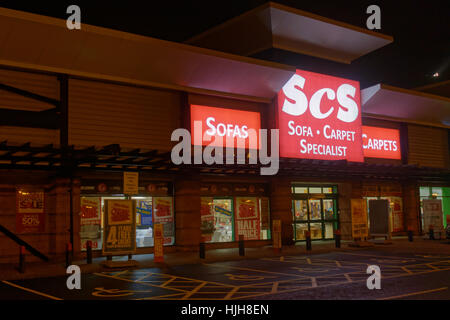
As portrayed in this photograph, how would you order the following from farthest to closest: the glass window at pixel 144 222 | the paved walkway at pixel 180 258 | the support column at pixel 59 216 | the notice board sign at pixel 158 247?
1. the glass window at pixel 144 222
2. the support column at pixel 59 216
3. the notice board sign at pixel 158 247
4. the paved walkway at pixel 180 258

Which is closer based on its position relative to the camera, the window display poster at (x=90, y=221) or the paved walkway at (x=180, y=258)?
the paved walkway at (x=180, y=258)

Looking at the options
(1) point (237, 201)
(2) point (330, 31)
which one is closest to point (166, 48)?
(1) point (237, 201)

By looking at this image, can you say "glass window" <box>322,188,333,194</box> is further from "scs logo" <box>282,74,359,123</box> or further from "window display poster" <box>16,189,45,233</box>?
"window display poster" <box>16,189,45,233</box>

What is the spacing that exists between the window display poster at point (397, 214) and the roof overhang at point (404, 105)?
5.34 meters

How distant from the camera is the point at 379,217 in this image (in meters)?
25.3

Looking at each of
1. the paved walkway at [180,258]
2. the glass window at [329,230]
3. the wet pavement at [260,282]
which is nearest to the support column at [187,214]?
the paved walkway at [180,258]

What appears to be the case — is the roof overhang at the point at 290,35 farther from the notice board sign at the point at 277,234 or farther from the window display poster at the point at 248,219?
the notice board sign at the point at 277,234

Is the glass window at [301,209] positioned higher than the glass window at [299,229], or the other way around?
the glass window at [301,209]

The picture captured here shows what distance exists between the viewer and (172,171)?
21688 mm

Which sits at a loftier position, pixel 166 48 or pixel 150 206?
pixel 166 48

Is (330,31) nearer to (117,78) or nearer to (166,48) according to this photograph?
(166,48)

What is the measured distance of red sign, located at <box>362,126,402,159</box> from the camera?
97.5 ft

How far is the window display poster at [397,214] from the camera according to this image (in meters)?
31.8
